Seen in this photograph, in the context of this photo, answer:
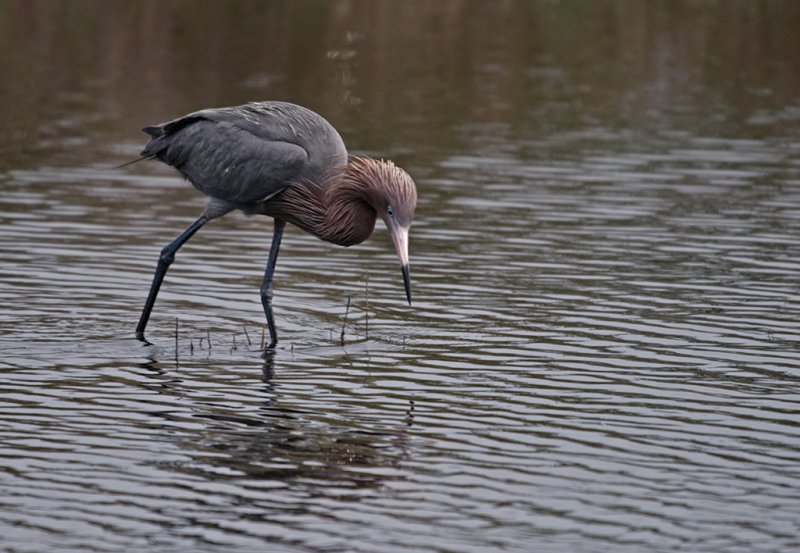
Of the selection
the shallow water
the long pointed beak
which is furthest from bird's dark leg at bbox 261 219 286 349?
the long pointed beak

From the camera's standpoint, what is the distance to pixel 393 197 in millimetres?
10172

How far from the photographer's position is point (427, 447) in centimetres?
823

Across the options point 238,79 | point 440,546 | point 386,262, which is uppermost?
point 238,79

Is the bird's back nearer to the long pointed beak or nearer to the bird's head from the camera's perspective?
the bird's head

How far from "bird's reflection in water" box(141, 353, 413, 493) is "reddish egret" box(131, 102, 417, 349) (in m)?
1.75

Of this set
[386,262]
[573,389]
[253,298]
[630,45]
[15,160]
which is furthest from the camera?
[630,45]

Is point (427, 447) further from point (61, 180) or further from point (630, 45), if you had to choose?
point (630, 45)

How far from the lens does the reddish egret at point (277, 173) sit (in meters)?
10.7

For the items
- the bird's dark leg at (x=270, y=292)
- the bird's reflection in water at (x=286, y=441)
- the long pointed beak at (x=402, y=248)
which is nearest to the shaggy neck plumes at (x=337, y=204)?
the bird's dark leg at (x=270, y=292)

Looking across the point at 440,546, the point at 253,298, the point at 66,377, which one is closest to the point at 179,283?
the point at 253,298

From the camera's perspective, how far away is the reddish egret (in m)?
10.7

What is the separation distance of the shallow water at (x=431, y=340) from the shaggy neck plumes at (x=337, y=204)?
74 cm

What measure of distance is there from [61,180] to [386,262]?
16.7 ft

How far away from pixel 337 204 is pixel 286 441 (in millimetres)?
2804
